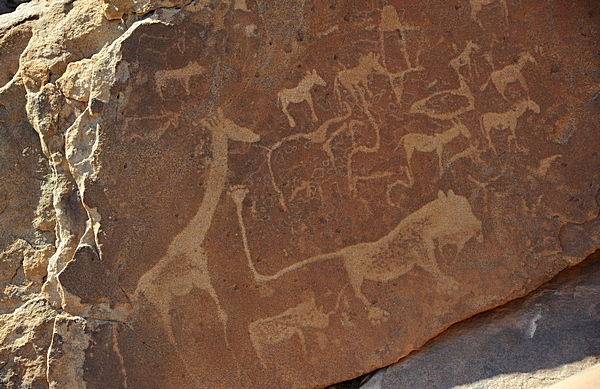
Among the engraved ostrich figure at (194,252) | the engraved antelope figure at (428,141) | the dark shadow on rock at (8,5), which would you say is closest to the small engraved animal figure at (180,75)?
the engraved ostrich figure at (194,252)

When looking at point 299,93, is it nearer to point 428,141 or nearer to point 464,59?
point 428,141

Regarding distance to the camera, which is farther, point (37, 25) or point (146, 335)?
point (37, 25)

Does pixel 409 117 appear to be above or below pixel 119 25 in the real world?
below

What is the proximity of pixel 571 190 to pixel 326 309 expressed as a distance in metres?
1.01

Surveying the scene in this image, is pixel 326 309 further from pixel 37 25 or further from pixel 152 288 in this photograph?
pixel 37 25

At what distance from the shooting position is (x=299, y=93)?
2.49 metres

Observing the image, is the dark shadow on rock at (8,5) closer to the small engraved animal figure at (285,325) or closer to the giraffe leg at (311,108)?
the giraffe leg at (311,108)

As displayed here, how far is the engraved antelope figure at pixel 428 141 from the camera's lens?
8.28ft

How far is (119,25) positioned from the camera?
254 cm

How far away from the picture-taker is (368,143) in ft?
8.25

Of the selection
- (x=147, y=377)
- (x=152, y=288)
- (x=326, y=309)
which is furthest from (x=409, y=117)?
(x=147, y=377)

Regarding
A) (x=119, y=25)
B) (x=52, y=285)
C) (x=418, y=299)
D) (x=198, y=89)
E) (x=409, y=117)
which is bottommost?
(x=418, y=299)

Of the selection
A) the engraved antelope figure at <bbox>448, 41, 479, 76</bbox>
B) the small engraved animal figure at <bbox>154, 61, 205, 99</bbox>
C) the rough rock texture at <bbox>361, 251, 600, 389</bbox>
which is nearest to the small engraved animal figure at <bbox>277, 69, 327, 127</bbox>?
the small engraved animal figure at <bbox>154, 61, 205, 99</bbox>

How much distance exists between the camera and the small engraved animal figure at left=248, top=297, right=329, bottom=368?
8.20ft
